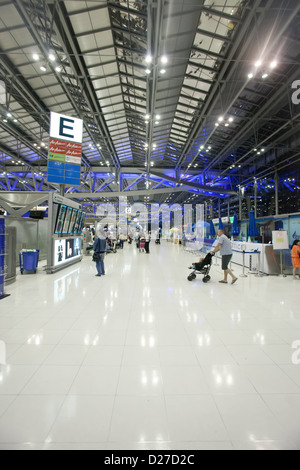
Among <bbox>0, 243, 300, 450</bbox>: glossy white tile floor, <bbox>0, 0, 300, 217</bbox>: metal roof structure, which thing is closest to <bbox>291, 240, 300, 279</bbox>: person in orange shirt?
<bbox>0, 243, 300, 450</bbox>: glossy white tile floor

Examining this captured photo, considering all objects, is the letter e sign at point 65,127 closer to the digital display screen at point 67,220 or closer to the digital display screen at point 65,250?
the digital display screen at point 67,220

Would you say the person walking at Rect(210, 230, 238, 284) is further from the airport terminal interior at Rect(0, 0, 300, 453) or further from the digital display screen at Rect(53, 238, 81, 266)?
the digital display screen at Rect(53, 238, 81, 266)

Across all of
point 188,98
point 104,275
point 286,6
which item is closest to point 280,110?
point 188,98

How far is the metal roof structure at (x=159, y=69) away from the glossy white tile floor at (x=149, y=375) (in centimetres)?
673

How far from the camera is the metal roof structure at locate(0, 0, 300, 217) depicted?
243 inches

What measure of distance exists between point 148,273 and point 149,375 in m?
6.33

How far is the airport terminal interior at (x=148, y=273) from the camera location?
183 centimetres

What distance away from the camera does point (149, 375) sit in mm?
2354

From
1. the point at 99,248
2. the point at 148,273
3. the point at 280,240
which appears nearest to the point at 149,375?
the point at 99,248

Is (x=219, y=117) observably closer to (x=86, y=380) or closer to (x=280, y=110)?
(x=280, y=110)

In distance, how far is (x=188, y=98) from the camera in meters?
10.6

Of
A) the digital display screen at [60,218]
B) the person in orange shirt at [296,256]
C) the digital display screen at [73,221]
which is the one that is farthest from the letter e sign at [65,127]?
the person in orange shirt at [296,256]

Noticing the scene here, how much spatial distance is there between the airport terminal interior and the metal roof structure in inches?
2.2
